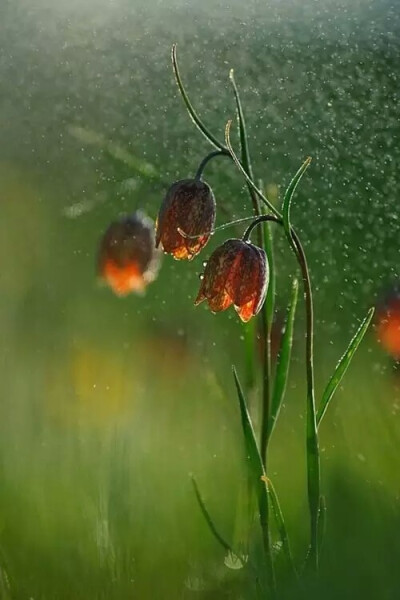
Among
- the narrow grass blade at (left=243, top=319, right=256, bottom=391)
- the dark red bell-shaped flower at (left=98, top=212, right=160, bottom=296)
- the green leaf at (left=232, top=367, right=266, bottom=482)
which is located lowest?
the green leaf at (left=232, top=367, right=266, bottom=482)

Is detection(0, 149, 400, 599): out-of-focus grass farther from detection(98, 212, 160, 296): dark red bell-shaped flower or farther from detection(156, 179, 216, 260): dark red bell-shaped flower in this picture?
detection(156, 179, 216, 260): dark red bell-shaped flower

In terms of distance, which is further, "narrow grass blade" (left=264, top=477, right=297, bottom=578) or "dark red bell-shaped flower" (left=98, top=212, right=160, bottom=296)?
"dark red bell-shaped flower" (left=98, top=212, right=160, bottom=296)

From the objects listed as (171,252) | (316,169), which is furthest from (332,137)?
(171,252)

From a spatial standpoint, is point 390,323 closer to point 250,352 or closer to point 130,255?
point 250,352

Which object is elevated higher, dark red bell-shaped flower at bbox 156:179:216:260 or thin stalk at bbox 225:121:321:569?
dark red bell-shaped flower at bbox 156:179:216:260

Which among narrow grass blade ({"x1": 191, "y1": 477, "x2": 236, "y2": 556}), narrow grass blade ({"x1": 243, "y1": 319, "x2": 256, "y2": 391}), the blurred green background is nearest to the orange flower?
the blurred green background

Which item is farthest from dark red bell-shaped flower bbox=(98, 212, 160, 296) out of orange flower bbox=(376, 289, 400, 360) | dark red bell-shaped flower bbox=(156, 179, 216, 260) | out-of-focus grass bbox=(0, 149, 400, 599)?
orange flower bbox=(376, 289, 400, 360)

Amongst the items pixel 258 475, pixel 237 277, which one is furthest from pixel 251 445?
pixel 237 277

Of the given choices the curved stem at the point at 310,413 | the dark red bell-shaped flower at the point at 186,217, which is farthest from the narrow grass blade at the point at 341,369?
the dark red bell-shaped flower at the point at 186,217
